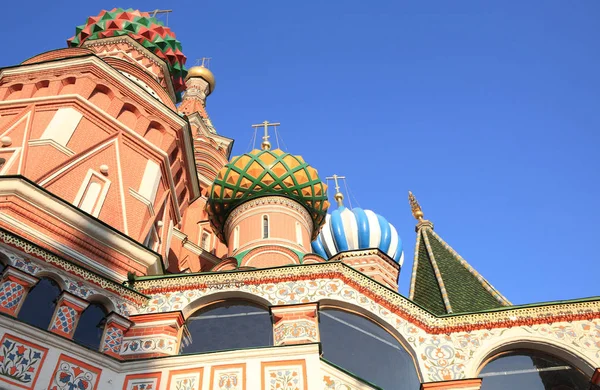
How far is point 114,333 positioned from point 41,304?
0.89m

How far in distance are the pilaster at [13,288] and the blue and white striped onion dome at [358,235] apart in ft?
51.3

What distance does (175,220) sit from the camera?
488 inches

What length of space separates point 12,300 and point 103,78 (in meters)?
6.31

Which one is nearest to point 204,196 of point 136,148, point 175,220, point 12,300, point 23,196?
point 175,220

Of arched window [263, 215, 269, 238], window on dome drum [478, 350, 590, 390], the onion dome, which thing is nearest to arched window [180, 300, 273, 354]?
window on dome drum [478, 350, 590, 390]

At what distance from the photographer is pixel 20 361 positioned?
5.94 metres

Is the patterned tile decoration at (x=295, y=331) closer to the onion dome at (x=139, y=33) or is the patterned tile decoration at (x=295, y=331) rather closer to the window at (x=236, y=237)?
the window at (x=236, y=237)

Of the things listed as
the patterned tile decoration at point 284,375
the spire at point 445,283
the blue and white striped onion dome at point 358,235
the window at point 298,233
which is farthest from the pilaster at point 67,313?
the blue and white striped onion dome at point 358,235

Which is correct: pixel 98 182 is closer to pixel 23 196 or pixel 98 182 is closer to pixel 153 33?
pixel 23 196

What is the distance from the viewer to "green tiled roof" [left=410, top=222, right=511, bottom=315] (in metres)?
9.28

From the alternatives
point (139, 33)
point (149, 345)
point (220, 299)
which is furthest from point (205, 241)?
point (149, 345)

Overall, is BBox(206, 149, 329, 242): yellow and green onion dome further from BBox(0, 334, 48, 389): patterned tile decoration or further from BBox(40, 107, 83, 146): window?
BBox(0, 334, 48, 389): patterned tile decoration

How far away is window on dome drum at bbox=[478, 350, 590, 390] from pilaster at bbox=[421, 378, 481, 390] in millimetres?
506

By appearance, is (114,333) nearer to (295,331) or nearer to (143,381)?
(143,381)
